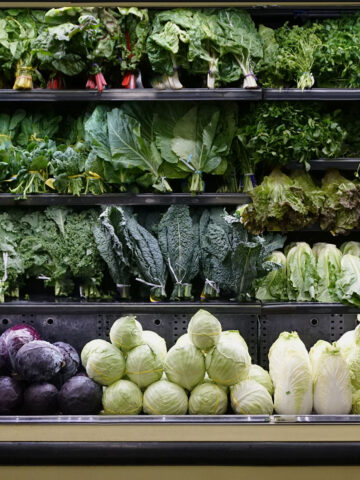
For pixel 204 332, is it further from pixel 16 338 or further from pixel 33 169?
pixel 33 169

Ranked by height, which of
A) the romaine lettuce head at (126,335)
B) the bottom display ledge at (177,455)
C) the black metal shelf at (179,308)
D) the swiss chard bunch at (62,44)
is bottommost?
the bottom display ledge at (177,455)

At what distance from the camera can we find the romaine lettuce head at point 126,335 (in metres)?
3.18

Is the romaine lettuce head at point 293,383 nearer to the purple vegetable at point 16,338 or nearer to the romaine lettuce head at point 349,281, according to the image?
the romaine lettuce head at point 349,281

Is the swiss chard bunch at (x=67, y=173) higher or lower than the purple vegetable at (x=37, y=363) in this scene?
higher

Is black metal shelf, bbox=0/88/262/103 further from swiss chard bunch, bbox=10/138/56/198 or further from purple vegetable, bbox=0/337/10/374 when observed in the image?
purple vegetable, bbox=0/337/10/374

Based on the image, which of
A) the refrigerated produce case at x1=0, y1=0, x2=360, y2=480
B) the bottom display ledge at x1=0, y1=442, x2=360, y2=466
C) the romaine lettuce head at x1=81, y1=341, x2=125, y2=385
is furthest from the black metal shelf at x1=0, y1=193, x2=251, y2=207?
the bottom display ledge at x1=0, y1=442, x2=360, y2=466

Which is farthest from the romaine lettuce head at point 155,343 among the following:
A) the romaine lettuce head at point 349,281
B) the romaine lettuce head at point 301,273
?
the romaine lettuce head at point 349,281

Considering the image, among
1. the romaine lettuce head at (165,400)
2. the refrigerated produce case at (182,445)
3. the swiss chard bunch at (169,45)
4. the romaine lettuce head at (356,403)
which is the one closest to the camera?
the refrigerated produce case at (182,445)

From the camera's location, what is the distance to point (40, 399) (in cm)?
315

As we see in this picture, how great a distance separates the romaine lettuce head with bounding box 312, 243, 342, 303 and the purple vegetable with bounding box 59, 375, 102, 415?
1517 millimetres

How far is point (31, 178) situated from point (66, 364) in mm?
1211

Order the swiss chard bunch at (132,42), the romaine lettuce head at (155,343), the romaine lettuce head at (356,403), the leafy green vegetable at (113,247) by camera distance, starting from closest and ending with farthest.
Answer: the romaine lettuce head at (356,403), the romaine lettuce head at (155,343), the leafy green vegetable at (113,247), the swiss chard bunch at (132,42)

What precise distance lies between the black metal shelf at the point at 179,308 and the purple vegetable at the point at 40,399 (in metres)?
0.57

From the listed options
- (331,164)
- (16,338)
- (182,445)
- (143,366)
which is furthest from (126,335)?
(331,164)
